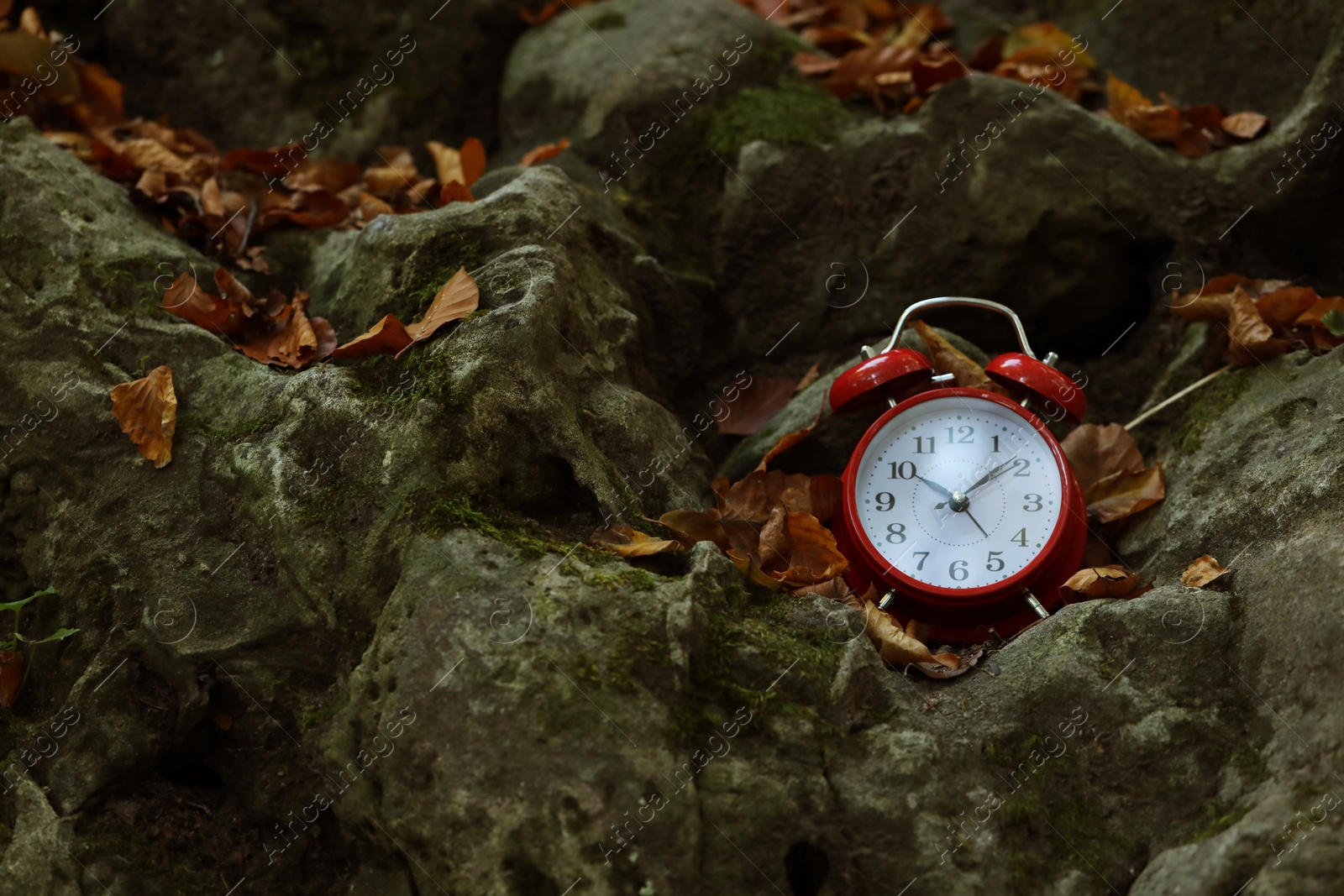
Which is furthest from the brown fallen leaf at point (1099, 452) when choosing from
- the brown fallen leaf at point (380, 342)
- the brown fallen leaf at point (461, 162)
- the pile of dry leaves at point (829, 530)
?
the brown fallen leaf at point (461, 162)

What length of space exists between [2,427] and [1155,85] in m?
3.64

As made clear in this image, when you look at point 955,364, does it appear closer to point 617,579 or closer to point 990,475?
point 990,475

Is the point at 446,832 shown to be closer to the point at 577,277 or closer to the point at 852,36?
the point at 577,277

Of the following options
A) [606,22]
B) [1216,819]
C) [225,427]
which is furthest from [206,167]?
[1216,819]

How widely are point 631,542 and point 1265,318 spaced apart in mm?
1821

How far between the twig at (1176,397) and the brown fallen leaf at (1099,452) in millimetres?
153

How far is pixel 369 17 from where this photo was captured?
13.4 feet

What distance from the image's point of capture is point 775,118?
3707 mm

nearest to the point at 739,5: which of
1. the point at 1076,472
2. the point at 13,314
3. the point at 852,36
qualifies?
the point at 852,36

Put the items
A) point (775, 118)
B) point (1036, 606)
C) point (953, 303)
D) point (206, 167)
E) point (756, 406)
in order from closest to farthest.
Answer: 1. point (1036, 606)
2. point (953, 303)
3. point (756, 406)
4. point (206, 167)
5. point (775, 118)

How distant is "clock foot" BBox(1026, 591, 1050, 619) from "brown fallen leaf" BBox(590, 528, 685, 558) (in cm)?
84

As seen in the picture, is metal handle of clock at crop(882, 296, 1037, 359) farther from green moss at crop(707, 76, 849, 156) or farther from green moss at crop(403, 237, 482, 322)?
green moss at crop(403, 237, 482, 322)

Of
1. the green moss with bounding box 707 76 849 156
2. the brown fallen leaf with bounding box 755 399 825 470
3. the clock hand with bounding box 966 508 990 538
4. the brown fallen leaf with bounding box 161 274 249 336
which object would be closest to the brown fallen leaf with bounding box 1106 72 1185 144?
the green moss with bounding box 707 76 849 156

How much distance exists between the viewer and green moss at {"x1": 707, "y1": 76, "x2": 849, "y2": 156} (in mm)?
3670
